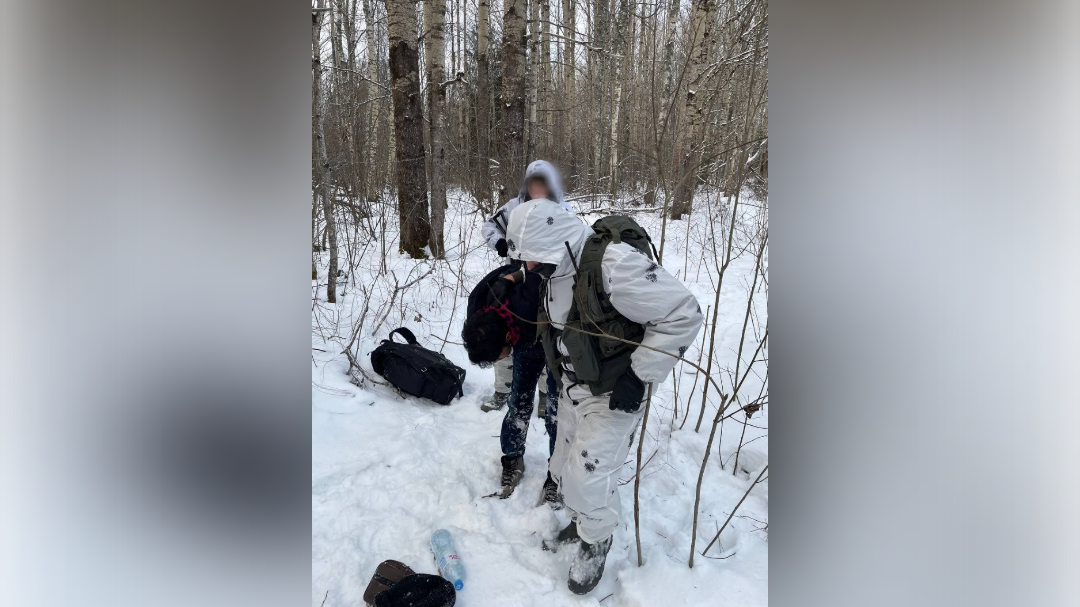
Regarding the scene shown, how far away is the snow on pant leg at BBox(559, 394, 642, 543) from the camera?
2047mm

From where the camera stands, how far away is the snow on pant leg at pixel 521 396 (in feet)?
8.73

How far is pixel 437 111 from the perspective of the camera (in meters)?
5.69

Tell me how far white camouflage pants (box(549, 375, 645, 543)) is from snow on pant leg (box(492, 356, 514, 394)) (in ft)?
4.93

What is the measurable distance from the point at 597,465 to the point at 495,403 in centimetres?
179

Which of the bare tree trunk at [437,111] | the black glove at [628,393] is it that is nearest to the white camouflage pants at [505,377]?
the black glove at [628,393]

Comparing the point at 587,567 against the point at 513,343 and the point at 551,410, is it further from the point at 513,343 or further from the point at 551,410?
the point at 513,343

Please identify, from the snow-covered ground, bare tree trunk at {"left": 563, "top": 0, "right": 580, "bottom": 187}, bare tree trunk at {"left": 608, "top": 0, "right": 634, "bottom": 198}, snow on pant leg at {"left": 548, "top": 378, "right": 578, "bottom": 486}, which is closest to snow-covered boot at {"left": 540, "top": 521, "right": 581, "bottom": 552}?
the snow-covered ground

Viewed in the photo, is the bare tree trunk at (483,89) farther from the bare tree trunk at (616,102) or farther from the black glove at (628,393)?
the black glove at (628,393)

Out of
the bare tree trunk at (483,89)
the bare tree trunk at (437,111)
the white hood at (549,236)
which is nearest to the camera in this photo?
the white hood at (549,236)

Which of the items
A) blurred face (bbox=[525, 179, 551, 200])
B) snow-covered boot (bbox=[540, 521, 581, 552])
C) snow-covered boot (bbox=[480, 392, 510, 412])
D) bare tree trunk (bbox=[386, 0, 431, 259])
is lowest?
snow-covered boot (bbox=[540, 521, 581, 552])

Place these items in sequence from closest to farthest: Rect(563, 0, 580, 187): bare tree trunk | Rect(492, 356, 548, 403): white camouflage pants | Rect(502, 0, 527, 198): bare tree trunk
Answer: Rect(492, 356, 548, 403): white camouflage pants, Rect(502, 0, 527, 198): bare tree trunk, Rect(563, 0, 580, 187): bare tree trunk

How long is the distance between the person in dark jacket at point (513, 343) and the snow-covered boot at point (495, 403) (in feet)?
2.69

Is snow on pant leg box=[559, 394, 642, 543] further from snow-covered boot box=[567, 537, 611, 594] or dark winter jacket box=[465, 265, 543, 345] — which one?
dark winter jacket box=[465, 265, 543, 345]
